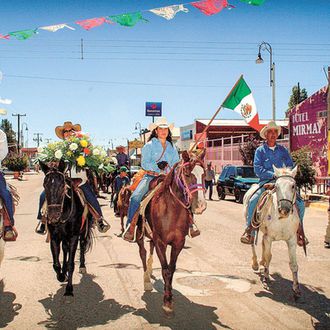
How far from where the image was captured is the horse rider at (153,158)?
6.80m

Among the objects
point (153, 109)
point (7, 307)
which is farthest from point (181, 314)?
point (153, 109)

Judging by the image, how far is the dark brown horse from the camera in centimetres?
622

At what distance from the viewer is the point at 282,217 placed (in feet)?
21.0

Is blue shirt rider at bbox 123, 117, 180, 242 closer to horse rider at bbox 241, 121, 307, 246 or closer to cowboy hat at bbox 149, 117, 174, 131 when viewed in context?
cowboy hat at bbox 149, 117, 174, 131

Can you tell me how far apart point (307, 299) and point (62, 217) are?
13.1ft

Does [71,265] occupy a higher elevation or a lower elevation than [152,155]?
lower

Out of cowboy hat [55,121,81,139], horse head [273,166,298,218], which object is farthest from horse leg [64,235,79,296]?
horse head [273,166,298,218]

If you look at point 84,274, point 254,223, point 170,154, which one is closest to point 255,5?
point 170,154

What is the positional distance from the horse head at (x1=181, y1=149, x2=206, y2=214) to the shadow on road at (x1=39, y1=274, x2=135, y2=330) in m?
1.76

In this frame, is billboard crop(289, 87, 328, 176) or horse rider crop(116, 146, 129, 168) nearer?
horse rider crop(116, 146, 129, 168)

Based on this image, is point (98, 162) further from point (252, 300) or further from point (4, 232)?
point (252, 300)

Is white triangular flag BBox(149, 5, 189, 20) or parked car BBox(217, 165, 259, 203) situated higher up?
white triangular flag BBox(149, 5, 189, 20)

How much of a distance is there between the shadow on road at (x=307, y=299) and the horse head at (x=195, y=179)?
1926mm

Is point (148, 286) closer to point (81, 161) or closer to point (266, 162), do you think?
point (81, 161)
